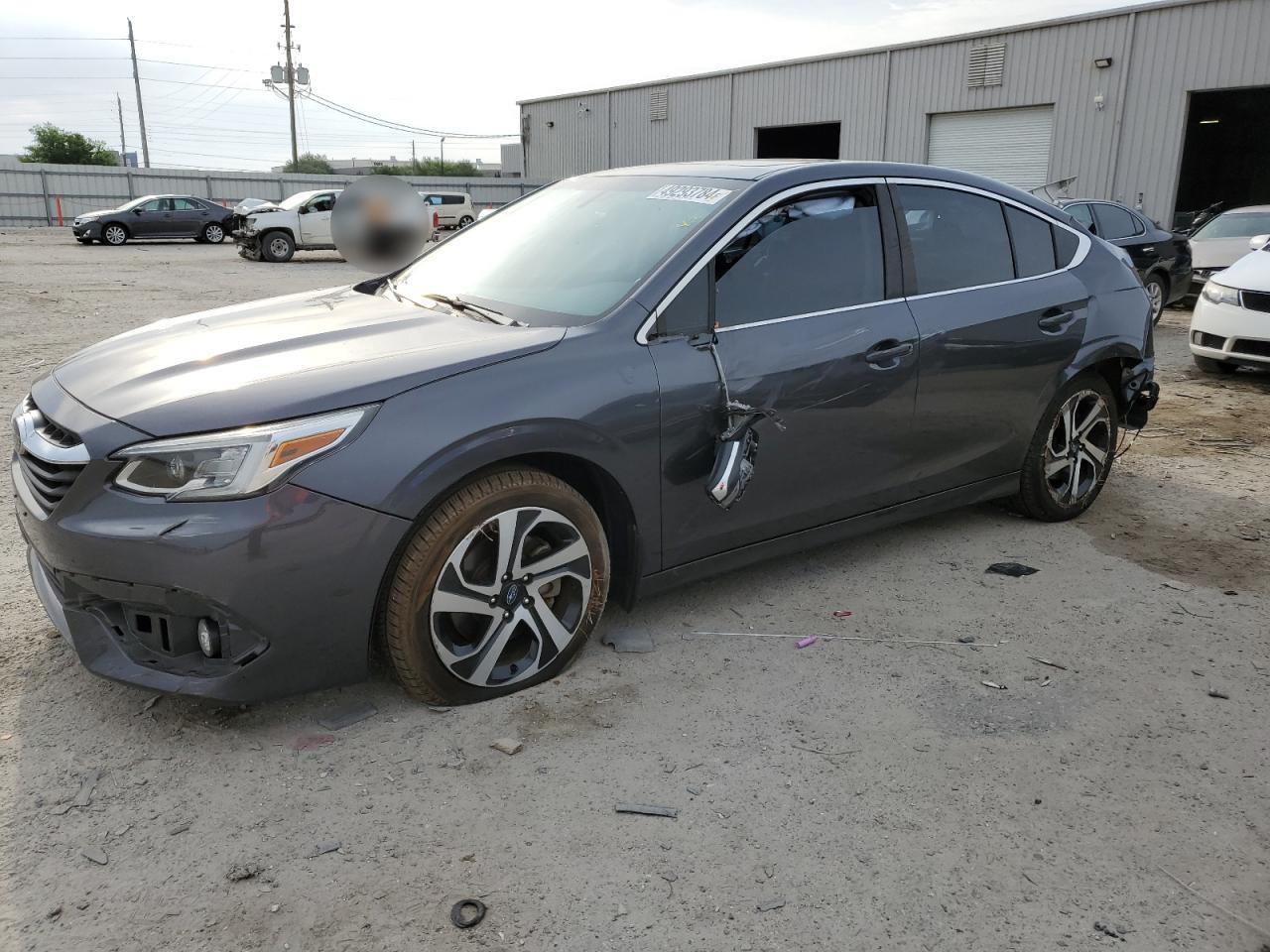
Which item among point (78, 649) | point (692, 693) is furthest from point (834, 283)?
point (78, 649)

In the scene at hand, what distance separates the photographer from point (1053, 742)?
10.1 ft

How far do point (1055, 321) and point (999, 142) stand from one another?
74.7 ft

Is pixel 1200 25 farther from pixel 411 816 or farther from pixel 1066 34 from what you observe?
pixel 411 816

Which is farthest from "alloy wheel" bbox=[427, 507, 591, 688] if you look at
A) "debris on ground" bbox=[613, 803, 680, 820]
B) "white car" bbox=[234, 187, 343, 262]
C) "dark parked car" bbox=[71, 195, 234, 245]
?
"dark parked car" bbox=[71, 195, 234, 245]

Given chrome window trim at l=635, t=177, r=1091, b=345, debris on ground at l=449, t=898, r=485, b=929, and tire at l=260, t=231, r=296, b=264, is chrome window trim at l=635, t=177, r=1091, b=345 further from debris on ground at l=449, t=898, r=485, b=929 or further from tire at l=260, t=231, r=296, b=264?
tire at l=260, t=231, r=296, b=264

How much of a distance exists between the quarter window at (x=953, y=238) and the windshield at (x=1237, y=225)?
12.1m

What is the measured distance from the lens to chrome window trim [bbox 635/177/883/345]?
11.1 feet

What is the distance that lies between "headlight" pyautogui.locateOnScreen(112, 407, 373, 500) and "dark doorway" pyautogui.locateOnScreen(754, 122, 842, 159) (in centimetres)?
2977

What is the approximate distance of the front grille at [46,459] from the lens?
284 centimetres

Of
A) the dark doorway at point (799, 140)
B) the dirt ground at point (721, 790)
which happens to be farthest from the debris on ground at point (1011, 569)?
the dark doorway at point (799, 140)

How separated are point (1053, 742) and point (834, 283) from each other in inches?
71.9

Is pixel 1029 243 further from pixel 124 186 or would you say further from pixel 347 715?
pixel 124 186

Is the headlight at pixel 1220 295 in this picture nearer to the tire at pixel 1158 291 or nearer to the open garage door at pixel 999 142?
the tire at pixel 1158 291

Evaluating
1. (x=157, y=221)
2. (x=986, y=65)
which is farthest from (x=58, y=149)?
(x=986, y=65)
